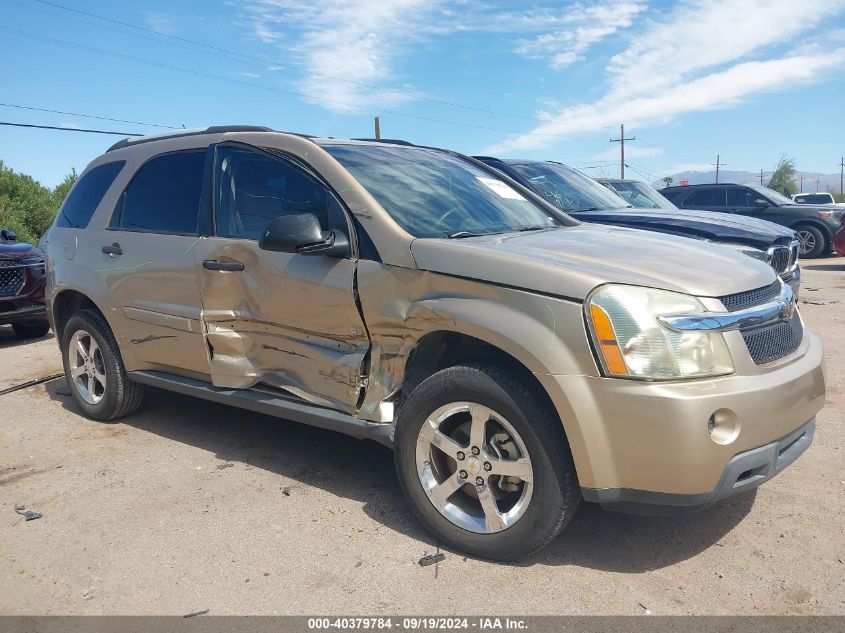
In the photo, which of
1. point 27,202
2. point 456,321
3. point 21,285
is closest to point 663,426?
point 456,321

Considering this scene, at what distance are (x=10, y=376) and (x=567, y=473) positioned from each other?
6.10 m

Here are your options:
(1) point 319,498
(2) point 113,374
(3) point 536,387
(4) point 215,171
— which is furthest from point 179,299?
(3) point 536,387

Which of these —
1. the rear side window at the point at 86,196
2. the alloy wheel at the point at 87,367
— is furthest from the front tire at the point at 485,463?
the rear side window at the point at 86,196

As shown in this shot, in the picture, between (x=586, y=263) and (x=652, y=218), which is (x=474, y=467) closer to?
(x=586, y=263)

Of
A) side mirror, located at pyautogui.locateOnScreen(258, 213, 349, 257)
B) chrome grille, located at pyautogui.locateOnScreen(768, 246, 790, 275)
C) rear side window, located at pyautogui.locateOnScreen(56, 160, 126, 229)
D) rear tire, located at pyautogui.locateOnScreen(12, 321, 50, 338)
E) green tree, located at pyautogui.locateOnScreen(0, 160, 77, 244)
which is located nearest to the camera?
side mirror, located at pyautogui.locateOnScreen(258, 213, 349, 257)

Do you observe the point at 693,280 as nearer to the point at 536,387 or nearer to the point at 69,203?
the point at 536,387

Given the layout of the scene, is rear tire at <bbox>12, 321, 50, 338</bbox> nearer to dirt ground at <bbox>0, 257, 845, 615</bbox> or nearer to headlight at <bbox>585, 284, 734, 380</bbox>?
dirt ground at <bbox>0, 257, 845, 615</bbox>

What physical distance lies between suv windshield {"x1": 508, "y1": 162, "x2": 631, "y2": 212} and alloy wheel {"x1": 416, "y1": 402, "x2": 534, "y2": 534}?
16.4 feet

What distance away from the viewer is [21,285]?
8.45 m

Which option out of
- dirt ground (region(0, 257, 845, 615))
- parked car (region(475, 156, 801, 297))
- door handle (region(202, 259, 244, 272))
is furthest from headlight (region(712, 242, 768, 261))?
door handle (region(202, 259, 244, 272))

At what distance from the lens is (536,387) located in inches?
115

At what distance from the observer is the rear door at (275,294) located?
3.54m

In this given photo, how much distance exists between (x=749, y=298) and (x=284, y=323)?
2.20m

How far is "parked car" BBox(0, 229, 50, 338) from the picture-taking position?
830 cm
